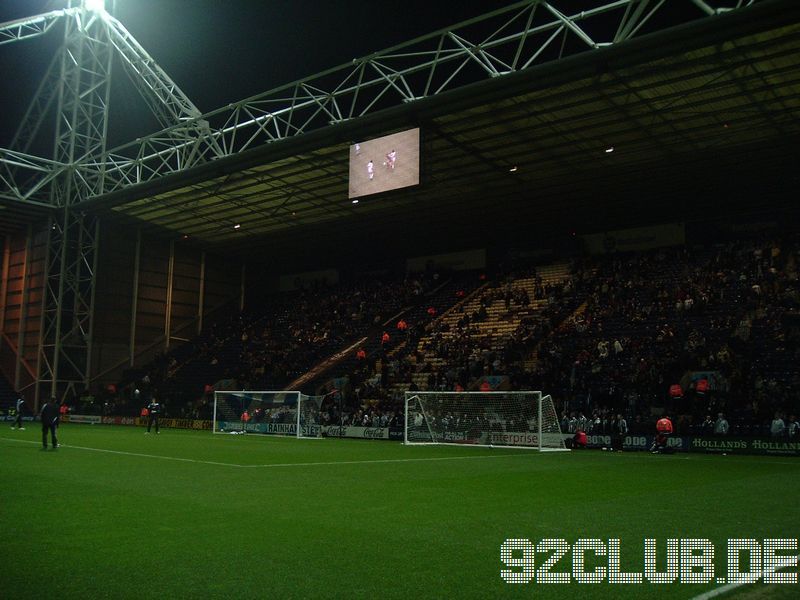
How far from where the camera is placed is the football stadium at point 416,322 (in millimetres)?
7125

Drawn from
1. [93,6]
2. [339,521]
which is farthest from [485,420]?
[93,6]

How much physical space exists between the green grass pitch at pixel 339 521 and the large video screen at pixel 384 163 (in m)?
12.2

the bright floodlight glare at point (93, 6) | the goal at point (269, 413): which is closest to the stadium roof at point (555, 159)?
the goal at point (269, 413)

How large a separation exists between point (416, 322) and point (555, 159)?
43.2ft

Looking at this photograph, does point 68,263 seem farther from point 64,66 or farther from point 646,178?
point 646,178

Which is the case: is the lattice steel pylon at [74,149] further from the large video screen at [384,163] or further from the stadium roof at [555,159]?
the large video screen at [384,163]

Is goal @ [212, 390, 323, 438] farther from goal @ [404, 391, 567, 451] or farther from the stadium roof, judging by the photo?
the stadium roof

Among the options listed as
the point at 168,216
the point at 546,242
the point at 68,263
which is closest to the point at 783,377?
the point at 546,242

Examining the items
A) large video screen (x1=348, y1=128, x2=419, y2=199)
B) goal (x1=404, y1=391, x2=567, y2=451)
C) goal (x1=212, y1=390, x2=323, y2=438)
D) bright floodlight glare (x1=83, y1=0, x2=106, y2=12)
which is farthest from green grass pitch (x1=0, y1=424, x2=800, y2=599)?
bright floodlight glare (x1=83, y1=0, x2=106, y2=12)

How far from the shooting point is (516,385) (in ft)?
96.0

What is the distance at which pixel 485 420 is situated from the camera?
2538 centimetres

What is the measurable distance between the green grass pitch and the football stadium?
7 centimetres

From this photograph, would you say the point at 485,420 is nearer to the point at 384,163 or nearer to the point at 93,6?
the point at 384,163

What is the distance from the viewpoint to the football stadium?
713 cm
